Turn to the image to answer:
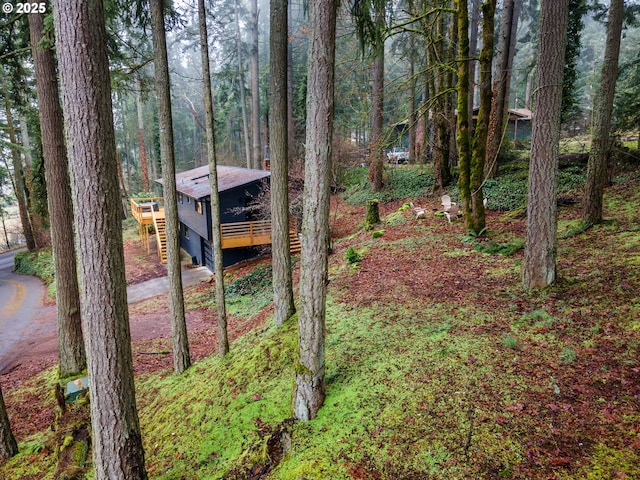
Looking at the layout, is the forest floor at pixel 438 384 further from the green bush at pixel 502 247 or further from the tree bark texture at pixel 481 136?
the tree bark texture at pixel 481 136

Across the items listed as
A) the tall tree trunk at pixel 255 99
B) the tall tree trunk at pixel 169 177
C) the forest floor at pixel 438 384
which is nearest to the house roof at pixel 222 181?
the tall tree trunk at pixel 255 99

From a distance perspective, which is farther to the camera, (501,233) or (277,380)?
(501,233)

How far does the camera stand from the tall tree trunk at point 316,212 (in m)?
3.97

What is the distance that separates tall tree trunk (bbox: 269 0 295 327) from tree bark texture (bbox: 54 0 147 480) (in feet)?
11.8

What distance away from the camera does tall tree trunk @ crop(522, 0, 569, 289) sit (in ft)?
18.9

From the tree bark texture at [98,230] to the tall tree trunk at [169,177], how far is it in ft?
10.4

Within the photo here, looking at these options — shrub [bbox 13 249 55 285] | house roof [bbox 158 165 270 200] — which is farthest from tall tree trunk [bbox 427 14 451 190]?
shrub [bbox 13 249 55 285]

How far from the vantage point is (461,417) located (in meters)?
3.92

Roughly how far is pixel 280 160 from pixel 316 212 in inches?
125

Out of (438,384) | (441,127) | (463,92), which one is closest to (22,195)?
(441,127)

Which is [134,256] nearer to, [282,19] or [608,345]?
[282,19]

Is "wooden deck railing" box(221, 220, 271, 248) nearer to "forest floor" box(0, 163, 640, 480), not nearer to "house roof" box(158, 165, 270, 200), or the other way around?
"house roof" box(158, 165, 270, 200)

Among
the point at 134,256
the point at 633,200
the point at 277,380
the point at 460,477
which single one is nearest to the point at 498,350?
the point at 460,477

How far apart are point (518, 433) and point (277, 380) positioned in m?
3.42
